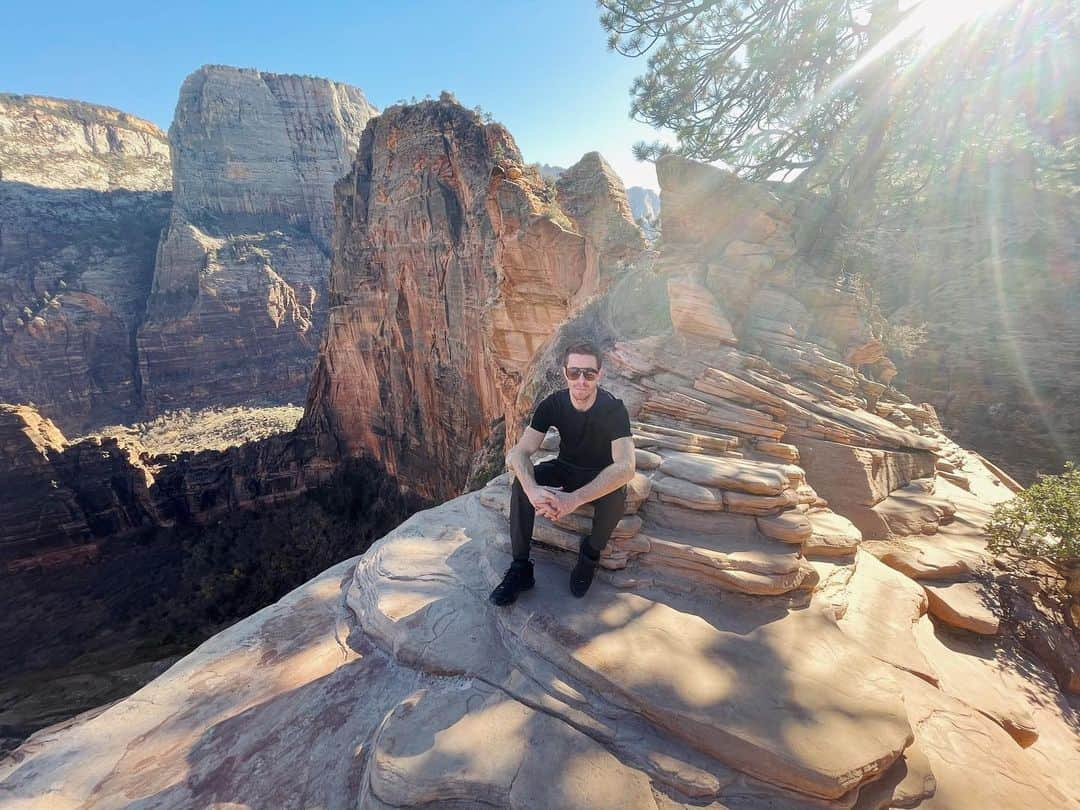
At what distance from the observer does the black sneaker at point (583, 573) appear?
2900 mm

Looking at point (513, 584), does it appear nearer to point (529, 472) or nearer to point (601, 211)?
point (529, 472)

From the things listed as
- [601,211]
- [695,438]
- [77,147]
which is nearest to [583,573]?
[695,438]

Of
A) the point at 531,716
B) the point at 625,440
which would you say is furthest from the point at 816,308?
the point at 531,716

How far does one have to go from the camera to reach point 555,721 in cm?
220

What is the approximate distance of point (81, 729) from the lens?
2.80 metres

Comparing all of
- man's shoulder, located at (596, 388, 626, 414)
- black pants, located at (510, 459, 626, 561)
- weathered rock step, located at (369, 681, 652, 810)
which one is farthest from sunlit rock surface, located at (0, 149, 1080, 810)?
man's shoulder, located at (596, 388, 626, 414)

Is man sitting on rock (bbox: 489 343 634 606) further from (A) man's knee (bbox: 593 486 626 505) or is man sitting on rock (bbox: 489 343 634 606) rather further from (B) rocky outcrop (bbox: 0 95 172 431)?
(B) rocky outcrop (bbox: 0 95 172 431)

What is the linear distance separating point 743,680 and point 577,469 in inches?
61.9

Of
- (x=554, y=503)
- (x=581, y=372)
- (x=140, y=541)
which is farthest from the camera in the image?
(x=140, y=541)

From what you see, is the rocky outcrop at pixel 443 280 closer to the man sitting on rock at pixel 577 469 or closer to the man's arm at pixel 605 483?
the man sitting on rock at pixel 577 469

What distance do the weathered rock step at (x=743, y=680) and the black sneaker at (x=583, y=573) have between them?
0.11m

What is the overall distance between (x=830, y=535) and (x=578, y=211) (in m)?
11.7

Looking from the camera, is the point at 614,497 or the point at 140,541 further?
the point at 140,541

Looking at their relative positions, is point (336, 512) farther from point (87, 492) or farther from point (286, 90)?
point (286, 90)
